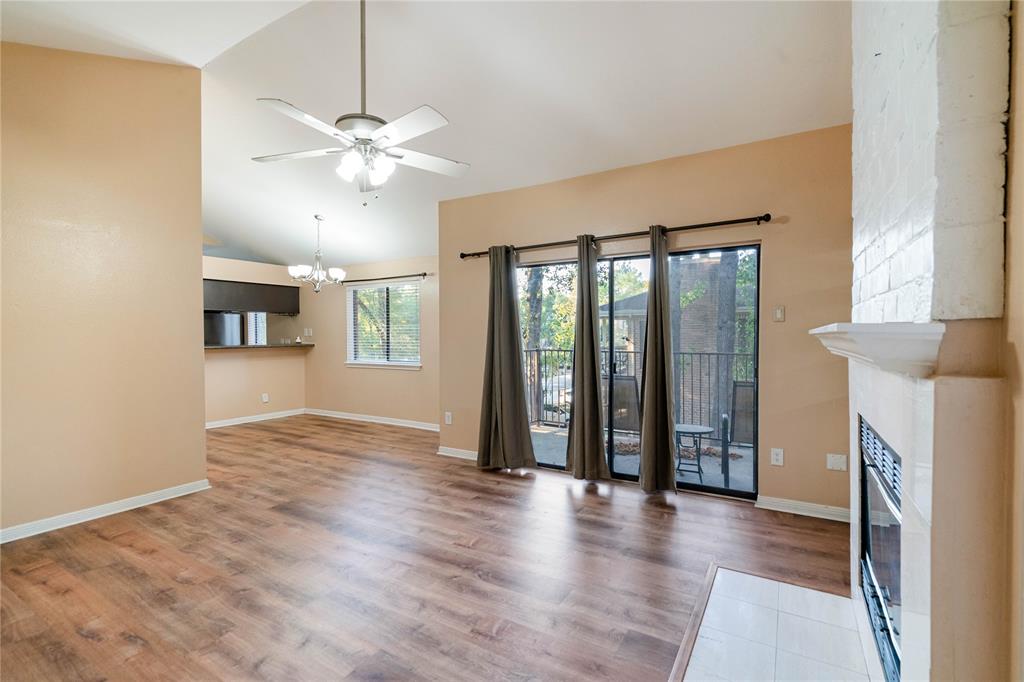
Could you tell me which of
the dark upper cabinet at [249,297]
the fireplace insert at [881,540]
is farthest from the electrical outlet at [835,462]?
the dark upper cabinet at [249,297]

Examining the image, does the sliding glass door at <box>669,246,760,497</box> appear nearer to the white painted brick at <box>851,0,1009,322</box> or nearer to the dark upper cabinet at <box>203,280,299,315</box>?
the white painted brick at <box>851,0,1009,322</box>

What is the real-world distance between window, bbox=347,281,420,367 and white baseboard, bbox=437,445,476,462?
5.51ft

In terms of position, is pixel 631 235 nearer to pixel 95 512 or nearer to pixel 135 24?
pixel 135 24

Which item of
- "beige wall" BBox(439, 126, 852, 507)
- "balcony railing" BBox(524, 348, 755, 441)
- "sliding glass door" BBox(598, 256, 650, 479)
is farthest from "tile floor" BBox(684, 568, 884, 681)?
"sliding glass door" BBox(598, 256, 650, 479)

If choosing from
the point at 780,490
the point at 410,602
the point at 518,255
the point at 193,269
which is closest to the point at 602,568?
the point at 410,602

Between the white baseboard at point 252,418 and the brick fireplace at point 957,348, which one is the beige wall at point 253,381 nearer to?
the white baseboard at point 252,418

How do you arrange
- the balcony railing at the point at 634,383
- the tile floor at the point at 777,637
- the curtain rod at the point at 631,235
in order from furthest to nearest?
the balcony railing at the point at 634,383
the curtain rod at the point at 631,235
the tile floor at the point at 777,637

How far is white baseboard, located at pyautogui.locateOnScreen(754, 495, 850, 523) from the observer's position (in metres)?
3.01

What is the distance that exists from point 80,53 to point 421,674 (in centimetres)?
427

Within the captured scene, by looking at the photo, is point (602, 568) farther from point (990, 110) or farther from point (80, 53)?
point (80, 53)

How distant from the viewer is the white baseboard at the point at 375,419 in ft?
19.9

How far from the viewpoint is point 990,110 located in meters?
0.87

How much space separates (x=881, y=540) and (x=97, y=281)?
4.57 m

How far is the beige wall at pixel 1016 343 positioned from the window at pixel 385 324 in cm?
576
